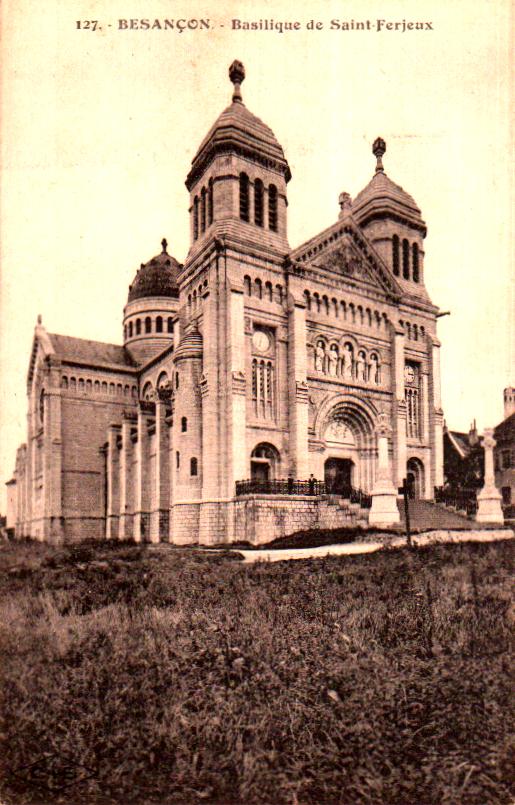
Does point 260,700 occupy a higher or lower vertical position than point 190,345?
lower

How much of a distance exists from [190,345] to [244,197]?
8902 mm

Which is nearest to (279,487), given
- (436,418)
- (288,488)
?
(288,488)

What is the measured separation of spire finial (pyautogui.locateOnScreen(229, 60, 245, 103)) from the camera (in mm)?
31922

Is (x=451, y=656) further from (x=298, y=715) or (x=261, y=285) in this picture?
(x=261, y=285)

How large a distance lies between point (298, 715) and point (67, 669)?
2.83m

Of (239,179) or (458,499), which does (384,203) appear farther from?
(458,499)

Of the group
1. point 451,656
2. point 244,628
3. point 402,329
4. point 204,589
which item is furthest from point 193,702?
point 402,329

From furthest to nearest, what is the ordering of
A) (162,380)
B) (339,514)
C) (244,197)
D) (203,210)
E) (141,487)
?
(162,380) → (141,487) → (203,210) → (244,197) → (339,514)

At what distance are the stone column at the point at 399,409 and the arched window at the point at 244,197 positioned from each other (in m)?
11.9

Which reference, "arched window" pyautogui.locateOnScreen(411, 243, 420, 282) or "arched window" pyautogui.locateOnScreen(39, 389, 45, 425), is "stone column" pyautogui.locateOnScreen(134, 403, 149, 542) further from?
"arched window" pyautogui.locateOnScreen(411, 243, 420, 282)

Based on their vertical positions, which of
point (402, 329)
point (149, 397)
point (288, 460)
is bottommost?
point (288, 460)

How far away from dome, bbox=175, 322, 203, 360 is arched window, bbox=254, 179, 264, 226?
23.6 feet

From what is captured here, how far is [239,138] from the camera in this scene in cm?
3122

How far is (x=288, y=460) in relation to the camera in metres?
30.4
